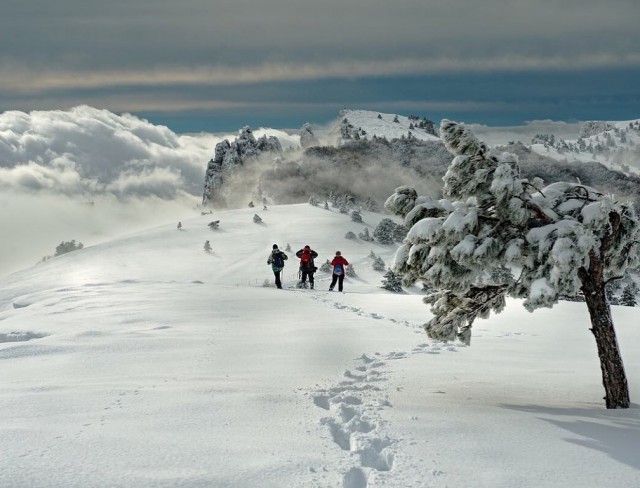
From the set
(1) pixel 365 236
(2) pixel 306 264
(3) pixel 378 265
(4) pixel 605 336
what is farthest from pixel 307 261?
(1) pixel 365 236

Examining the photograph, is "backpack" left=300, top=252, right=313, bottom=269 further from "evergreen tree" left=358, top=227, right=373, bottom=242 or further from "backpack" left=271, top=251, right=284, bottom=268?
"evergreen tree" left=358, top=227, right=373, bottom=242

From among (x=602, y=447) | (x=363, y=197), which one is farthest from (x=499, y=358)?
(x=363, y=197)

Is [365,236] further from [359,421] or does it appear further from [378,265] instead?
[359,421]

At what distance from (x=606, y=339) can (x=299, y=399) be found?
438cm

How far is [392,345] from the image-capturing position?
1188 centimetres

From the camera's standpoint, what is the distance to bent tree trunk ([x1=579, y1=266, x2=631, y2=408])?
788 cm

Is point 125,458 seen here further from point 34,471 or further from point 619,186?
point 619,186

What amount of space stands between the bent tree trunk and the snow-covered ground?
371 mm

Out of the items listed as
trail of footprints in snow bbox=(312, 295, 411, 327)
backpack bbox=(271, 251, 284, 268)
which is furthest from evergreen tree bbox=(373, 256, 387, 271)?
trail of footprints in snow bbox=(312, 295, 411, 327)

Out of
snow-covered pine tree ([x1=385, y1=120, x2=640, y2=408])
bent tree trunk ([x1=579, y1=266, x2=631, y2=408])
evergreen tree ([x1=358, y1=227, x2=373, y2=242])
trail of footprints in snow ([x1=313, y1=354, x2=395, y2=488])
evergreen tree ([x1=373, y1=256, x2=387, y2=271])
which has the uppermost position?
evergreen tree ([x1=358, y1=227, x2=373, y2=242])

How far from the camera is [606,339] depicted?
7980 millimetres

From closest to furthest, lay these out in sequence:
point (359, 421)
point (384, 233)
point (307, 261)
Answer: point (359, 421) → point (307, 261) → point (384, 233)

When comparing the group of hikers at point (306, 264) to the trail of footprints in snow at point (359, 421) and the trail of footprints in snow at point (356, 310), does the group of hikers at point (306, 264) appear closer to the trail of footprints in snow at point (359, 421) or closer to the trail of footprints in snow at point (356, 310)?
the trail of footprints in snow at point (356, 310)

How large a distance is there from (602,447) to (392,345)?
6.18m
